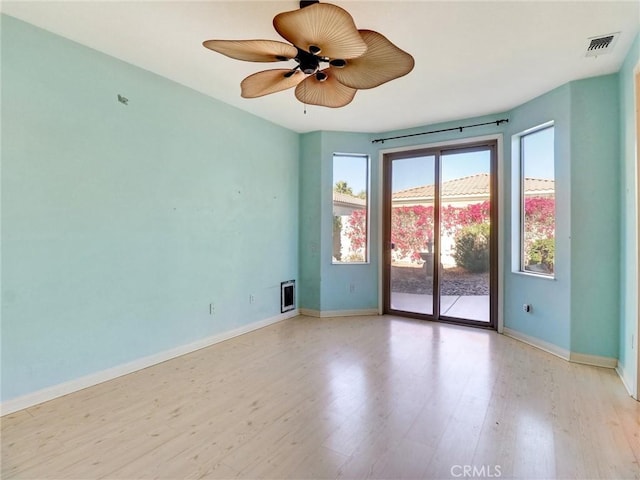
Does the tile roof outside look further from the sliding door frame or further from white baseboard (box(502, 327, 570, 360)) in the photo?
white baseboard (box(502, 327, 570, 360))

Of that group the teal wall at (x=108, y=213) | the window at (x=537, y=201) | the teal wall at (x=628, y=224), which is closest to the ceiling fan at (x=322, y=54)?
the teal wall at (x=108, y=213)

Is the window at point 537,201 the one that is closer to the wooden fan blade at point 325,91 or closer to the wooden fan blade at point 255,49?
the wooden fan blade at point 325,91

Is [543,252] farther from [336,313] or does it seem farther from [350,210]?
[336,313]

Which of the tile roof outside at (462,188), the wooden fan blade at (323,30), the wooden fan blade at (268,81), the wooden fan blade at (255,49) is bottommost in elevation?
the tile roof outside at (462,188)

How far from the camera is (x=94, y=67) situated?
256cm

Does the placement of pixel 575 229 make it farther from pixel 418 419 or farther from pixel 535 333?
pixel 418 419

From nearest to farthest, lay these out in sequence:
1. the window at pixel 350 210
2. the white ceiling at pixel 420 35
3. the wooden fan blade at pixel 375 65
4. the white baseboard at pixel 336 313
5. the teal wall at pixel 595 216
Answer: the wooden fan blade at pixel 375 65 < the white ceiling at pixel 420 35 < the teal wall at pixel 595 216 < the white baseboard at pixel 336 313 < the window at pixel 350 210

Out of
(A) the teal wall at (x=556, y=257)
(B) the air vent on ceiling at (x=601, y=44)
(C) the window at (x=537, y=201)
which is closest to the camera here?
(B) the air vent on ceiling at (x=601, y=44)

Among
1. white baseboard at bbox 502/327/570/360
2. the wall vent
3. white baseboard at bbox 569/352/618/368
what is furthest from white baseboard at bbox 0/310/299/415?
white baseboard at bbox 569/352/618/368

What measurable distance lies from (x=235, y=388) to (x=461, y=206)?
3.51 m

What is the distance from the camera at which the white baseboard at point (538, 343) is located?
10.2 feet

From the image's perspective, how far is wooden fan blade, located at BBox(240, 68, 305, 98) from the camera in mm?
2088

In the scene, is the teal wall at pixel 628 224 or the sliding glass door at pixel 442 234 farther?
the sliding glass door at pixel 442 234

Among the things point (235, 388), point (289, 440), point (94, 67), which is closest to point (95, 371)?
point (235, 388)
